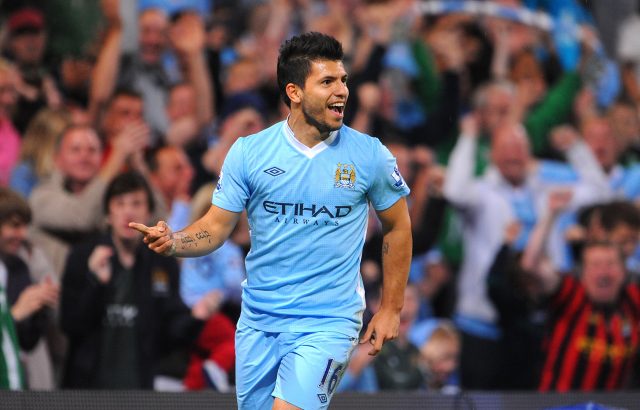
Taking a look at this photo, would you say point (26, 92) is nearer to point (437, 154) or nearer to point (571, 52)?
point (437, 154)

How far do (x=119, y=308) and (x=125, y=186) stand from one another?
0.74 m

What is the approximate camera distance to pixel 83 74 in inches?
374

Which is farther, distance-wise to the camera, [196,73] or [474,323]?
[196,73]

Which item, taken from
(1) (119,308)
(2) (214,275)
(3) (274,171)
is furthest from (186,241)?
(2) (214,275)

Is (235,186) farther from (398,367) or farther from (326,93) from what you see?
(398,367)

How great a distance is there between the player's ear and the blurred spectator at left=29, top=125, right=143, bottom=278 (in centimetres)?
292

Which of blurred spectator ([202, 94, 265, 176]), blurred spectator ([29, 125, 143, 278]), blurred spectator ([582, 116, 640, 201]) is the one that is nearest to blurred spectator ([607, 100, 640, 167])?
blurred spectator ([582, 116, 640, 201])

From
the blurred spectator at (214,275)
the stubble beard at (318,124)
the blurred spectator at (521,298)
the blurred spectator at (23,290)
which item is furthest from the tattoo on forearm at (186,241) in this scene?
A: the blurred spectator at (521,298)

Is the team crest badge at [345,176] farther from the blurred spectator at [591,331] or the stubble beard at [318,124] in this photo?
the blurred spectator at [591,331]

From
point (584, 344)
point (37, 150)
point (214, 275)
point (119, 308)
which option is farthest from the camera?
point (37, 150)

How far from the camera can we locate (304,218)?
5.39 meters

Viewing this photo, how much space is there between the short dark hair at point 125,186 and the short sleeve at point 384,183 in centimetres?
247

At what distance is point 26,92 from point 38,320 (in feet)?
7.28

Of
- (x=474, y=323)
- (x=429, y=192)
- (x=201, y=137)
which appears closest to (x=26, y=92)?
(x=201, y=137)
